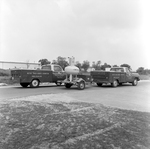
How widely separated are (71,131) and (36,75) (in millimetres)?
9440

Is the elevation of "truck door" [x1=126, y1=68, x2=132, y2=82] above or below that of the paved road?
above

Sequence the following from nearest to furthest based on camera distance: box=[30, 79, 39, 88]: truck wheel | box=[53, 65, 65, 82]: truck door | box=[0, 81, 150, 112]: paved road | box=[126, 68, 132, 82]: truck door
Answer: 1. box=[0, 81, 150, 112]: paved road
2. box=[30, 79, 39, 88]: truck wheel
3. box=[53, 65, 65, 82]: truck door
4. box=[126, 68, 132, 82]: truck door

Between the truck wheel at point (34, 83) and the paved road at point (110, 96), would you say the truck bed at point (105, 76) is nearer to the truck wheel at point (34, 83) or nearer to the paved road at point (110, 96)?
the paved road at point (110, 96)

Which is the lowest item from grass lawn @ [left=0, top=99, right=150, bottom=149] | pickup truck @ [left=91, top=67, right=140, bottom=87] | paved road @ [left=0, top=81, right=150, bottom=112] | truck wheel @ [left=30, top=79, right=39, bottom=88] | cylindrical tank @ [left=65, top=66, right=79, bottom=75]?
grass lawn @ [left=0, top=99, right=150, bottom=149]

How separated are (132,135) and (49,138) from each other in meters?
1.51

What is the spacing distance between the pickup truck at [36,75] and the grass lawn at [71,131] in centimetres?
734

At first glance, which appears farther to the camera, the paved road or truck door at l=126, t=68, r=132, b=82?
truck door at l=126, t=68, r=132, b=82

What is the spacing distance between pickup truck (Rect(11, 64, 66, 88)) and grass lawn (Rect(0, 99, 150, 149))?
7335mm

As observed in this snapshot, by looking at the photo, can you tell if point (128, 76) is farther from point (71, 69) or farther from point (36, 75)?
point (36, 75)

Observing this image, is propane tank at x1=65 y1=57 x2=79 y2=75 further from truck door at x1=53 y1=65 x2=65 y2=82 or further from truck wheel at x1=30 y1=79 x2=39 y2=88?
truck wheel at x1=30 y1=79 x2=39 y2=88

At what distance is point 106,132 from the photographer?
10.5 ft

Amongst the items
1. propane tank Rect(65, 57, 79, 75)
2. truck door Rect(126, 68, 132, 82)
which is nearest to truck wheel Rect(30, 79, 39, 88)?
propane tank Rect(65, 57, 79, 75)

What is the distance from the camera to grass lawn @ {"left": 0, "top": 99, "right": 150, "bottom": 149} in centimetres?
267

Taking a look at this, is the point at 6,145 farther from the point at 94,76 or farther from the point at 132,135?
the point at 94,76
